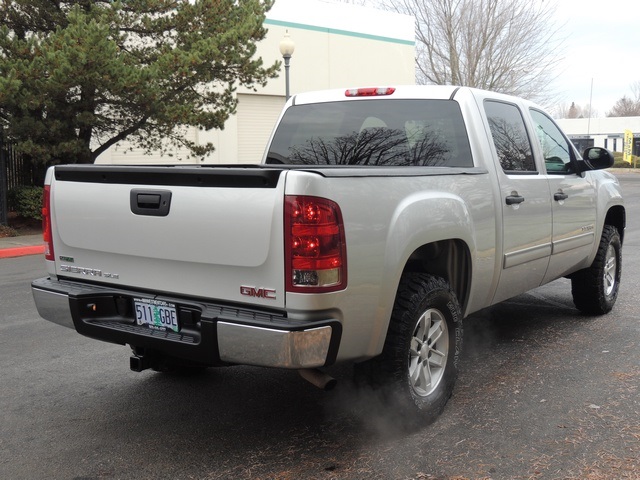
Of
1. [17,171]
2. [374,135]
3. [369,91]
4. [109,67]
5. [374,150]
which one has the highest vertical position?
[109,67]

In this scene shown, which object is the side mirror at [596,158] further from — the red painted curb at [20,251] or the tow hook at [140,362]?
the red painted curb at [20,251]

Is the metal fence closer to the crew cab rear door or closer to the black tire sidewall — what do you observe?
the crew cab rear door

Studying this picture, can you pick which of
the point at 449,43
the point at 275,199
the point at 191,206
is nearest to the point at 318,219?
the point at 275,199

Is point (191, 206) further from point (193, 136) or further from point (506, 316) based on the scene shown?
point (193, 136)

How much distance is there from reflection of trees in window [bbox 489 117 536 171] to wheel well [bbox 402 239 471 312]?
0.85m

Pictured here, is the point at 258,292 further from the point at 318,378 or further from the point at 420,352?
the point at 420,352

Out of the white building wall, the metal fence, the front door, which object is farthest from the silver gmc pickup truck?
the white building wall

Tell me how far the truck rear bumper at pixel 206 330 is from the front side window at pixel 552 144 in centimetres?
305

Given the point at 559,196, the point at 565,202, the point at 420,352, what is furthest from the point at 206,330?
the point at 565,202

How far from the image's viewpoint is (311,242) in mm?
3256

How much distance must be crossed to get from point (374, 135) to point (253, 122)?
2031cm

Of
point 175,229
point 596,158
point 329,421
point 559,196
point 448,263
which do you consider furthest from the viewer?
point 596,158

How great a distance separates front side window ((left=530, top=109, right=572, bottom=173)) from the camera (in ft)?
18.6

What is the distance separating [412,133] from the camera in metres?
4.87
